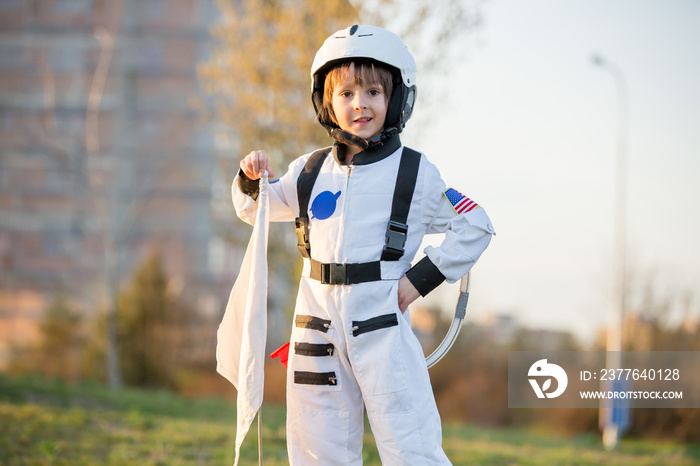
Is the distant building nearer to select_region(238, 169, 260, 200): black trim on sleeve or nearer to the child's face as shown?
select_region(238, 169, 260, 200): black trim on sleeve

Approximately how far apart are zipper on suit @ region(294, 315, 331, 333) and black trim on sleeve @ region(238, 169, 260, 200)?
1.76ft

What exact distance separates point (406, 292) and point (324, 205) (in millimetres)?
457

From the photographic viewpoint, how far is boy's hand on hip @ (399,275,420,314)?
104 inches

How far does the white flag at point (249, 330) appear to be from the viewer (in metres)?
2.62

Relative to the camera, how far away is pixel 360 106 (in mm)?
2695

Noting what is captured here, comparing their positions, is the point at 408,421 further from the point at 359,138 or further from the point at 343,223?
the point at 359,138

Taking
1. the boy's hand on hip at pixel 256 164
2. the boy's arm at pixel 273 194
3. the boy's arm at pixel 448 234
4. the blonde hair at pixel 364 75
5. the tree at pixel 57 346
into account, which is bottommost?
the tree at pixel 57 346

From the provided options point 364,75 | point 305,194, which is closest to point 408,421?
point 305,194

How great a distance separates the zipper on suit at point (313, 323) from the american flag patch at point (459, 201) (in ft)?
2.12

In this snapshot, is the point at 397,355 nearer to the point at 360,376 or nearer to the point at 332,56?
the point at 360,376

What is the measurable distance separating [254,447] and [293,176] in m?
3.47

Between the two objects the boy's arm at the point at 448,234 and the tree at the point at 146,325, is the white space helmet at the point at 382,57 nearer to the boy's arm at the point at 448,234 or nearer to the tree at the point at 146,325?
the boy's arm at the point at 448,234

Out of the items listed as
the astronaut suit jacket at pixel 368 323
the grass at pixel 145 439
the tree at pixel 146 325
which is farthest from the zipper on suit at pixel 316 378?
the tree at pixel 146 325

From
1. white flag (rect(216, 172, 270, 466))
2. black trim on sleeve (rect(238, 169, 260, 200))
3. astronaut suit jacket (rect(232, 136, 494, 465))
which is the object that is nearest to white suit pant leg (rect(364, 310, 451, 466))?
astronaut suit jacket (rect(232, 136, 494, 465))
